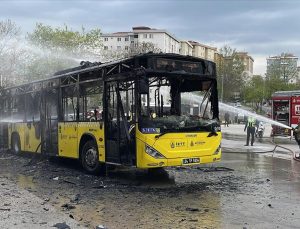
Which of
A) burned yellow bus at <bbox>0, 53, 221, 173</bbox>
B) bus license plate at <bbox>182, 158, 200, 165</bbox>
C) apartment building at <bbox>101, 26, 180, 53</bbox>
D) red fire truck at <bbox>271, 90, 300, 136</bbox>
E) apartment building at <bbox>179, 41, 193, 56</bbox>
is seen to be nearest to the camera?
burned yellow bus at <bbox>0, 53, 221, 173</bbox>

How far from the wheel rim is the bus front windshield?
2383mm

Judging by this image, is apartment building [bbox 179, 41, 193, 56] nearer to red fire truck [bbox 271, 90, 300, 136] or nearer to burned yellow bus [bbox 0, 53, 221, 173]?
red fire truck [bbox 271, 90, 300, 136]

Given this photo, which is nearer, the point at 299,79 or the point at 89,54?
the point at 89,54

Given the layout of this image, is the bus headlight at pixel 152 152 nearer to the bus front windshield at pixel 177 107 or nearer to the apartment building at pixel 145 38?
the bus front windshield at pixel 177 107

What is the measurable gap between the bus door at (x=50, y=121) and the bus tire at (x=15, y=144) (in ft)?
8.99

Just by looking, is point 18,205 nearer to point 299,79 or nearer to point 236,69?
point 236,69

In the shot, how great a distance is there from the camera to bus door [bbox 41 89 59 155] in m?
13.7

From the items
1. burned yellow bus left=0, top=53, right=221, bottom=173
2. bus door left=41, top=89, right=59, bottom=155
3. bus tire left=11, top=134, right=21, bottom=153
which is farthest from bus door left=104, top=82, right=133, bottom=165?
bus tire left=11, top=134, right=21, bottom=153

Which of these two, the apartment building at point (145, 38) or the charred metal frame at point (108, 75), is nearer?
the charred metal frame at point (108, 75)

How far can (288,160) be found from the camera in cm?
1596

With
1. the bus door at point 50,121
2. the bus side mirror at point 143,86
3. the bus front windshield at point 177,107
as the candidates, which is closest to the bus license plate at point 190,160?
the bus front windshield at point 177,107

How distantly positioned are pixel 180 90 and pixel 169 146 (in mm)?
2074

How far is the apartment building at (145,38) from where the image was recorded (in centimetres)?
11988

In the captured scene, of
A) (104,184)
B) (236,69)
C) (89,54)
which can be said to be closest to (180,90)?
(104,184)
